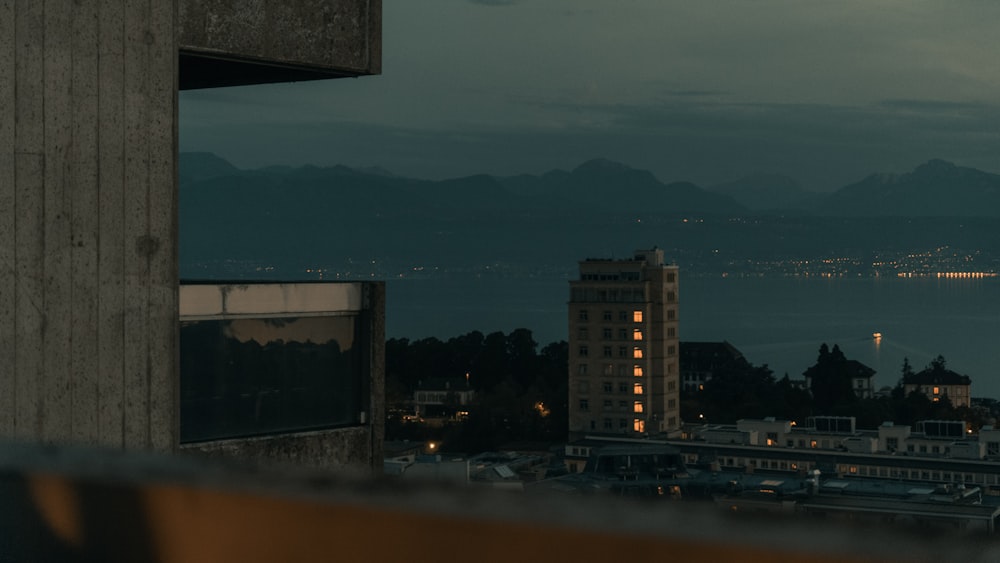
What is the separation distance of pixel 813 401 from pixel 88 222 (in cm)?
7326

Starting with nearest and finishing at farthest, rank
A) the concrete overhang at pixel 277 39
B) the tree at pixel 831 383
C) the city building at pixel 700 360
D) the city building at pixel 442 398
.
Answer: the concrete overhang at pixel 277 39 < the city building at pixel 442 398 < the tree at pixel 831 383 < the city building at pixel 700 360

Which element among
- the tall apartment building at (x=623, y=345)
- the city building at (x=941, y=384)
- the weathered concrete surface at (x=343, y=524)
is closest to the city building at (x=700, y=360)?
the city building at (x=941, y=384)

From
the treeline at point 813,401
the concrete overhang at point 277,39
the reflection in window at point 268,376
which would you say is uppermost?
the concrete overhang at point 277,39

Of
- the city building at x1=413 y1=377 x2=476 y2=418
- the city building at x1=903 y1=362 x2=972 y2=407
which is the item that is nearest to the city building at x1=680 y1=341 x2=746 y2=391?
the city building at x1=903 y1=362 x2=972 y2=407

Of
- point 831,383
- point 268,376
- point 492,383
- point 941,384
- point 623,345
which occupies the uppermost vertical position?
point 268,376

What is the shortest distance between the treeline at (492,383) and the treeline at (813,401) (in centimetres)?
1018

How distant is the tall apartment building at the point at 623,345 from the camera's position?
78.3 metres

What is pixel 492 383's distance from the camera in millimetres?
82938

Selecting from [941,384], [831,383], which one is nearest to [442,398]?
[831,383]

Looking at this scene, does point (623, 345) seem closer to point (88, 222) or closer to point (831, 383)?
point (831, 383)

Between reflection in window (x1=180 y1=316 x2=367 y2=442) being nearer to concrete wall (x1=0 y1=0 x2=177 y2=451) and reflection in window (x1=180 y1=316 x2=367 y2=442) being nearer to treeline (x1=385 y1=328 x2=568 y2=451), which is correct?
concrete wall (x1=0 y1=0 x2=177 y2=451)

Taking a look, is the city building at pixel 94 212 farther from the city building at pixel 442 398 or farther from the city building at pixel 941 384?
the city building at pixel 941 384

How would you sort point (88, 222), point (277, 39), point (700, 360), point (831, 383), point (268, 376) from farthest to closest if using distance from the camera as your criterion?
point (700, 360) < point (831, 383) < point (268, 376) < point (277, 39) < point (88, 222)

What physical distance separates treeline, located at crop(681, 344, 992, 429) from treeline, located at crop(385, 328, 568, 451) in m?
10.2
